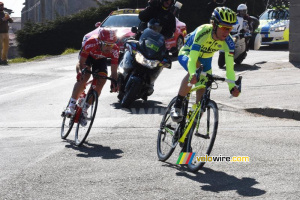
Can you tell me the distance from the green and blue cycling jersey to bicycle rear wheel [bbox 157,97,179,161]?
581 mm

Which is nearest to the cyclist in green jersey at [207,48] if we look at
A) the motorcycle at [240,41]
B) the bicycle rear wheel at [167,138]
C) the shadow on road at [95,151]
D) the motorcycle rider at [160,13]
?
the bicycle rear wheel at [167,138]

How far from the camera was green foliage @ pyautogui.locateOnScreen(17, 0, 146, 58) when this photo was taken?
36469mm

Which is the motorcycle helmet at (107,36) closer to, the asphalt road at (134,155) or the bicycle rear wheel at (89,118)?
the bicycle rear wheel at (89,118)

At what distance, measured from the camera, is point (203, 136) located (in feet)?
26.5

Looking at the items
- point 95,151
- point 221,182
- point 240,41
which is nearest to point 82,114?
point 95,151

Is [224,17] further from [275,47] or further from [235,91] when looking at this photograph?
[275,47]

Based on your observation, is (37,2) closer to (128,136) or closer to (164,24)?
(164,24)

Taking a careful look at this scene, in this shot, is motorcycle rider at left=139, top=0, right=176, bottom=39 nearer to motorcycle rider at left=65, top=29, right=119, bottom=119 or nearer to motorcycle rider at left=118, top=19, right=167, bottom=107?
motorcycle rider at left=118, top=19, right=167, bottom=107

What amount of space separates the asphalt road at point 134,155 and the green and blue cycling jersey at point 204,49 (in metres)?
1.16

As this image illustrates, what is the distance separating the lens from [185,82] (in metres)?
8.45

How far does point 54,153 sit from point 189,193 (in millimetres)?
2887

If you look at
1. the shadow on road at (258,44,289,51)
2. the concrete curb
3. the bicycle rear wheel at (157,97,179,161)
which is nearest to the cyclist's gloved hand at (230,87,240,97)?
the bicycle rear wheel at (157,97,179,161)

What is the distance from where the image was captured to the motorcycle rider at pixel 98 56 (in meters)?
10.3

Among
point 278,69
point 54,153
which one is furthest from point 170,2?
point 54,153
